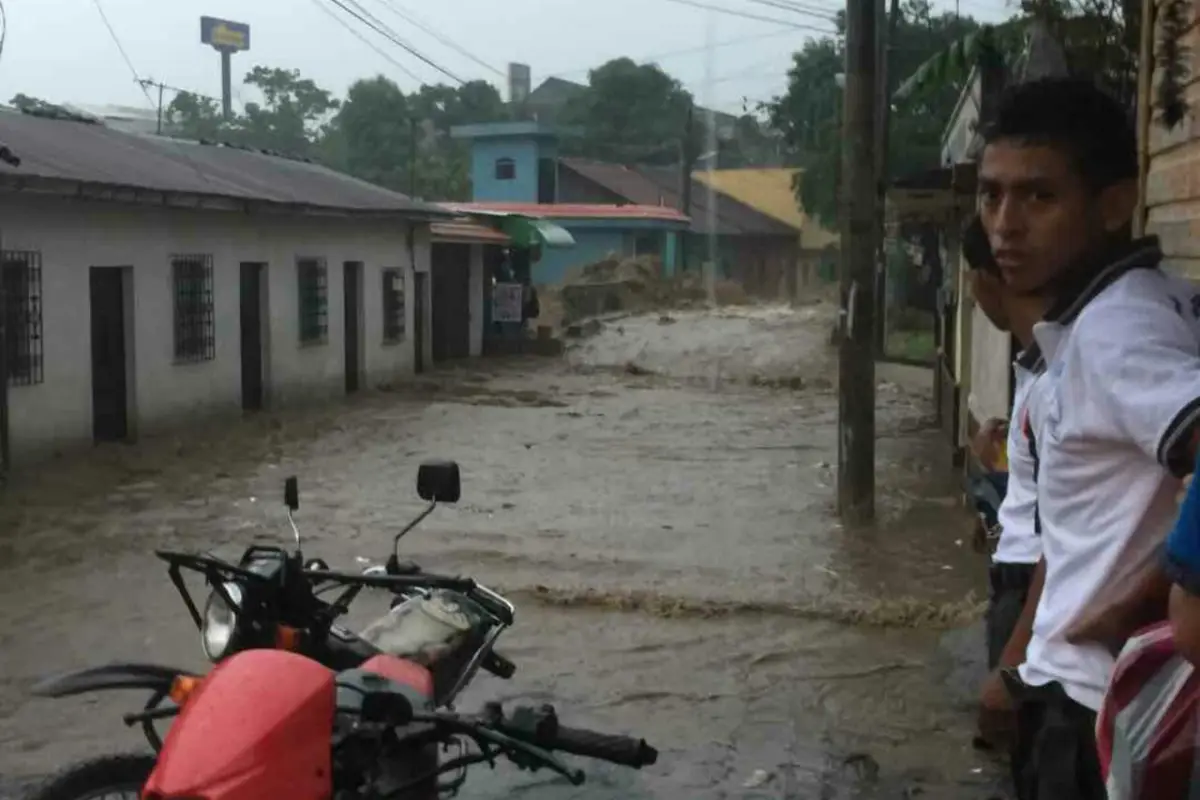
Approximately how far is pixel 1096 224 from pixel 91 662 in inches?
225

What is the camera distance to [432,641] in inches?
133

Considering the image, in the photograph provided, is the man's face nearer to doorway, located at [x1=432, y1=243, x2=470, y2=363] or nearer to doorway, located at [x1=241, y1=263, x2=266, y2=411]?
doorway, located at [x1=241, y1=263, x2=266, y2=411]

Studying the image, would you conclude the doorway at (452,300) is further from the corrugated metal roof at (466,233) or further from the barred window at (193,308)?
the barred window at (193,308)

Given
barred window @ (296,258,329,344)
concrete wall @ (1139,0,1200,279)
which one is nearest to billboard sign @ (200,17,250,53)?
barred window @ (296,258,329,344)

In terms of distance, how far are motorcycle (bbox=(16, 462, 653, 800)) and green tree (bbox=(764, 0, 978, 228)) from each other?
884 inches

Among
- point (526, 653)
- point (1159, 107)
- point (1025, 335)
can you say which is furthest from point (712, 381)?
point (1025, 335)

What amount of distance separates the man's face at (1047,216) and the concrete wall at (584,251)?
39923mm

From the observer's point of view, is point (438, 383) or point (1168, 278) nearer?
point (1168, 278)

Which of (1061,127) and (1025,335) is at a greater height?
(1061,127)

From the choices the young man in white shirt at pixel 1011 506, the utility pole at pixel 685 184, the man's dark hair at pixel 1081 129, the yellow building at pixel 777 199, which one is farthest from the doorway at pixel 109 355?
the yellow building at pixel 777 199

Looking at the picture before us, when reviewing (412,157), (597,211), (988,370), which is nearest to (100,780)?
(988,370)

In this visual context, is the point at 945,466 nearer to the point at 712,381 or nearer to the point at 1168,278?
the point at 712,381

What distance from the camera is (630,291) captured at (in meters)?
36.8

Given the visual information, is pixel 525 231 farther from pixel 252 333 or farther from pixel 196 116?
pixel 196 116
